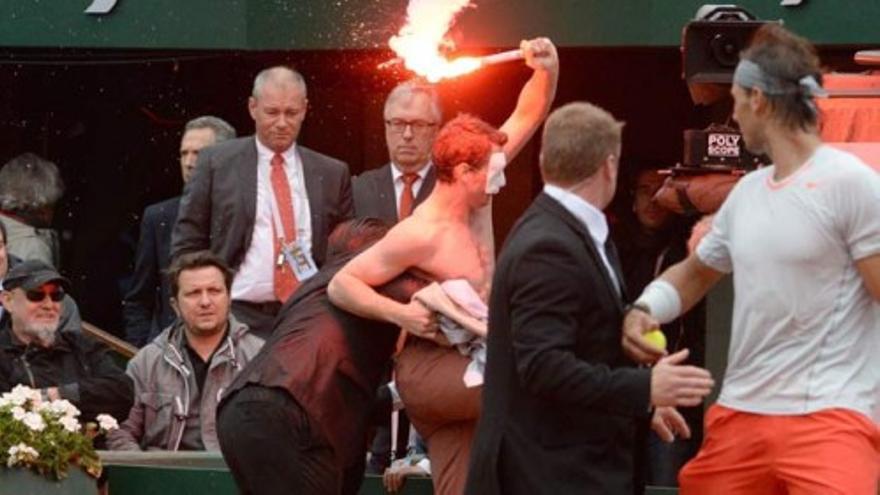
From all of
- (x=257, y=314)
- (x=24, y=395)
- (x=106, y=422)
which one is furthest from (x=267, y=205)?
(x=24, y=395)

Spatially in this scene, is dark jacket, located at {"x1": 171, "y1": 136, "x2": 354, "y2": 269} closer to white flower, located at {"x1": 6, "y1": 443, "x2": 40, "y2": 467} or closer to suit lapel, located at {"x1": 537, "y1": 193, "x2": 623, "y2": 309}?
white flower, located at {"x1": 6, "y1": 443, "x2": 40, "y2": 467}

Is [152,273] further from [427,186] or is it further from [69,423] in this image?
[69,423]

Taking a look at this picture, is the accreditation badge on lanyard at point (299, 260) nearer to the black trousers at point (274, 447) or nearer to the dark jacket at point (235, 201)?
the dark jacket at point (235, 201)

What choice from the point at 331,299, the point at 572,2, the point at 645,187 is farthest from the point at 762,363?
the point at 572,2

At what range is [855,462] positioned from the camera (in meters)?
8.05

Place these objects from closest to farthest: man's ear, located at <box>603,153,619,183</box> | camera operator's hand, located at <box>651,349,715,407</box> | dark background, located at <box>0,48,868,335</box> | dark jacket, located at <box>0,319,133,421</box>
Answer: camera operator's hand, located at <box>651,349,715,407</box>
man's ear, located at <box>603,153,619,183</box>
dark jacket, located at <box>0,319,133,421</box>
dark background, located at <box>0,48,868,335</box>

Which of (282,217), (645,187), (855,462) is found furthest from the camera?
(645,187)

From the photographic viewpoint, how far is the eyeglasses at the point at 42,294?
36.1 ft

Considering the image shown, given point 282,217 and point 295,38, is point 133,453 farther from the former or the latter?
point 295,38

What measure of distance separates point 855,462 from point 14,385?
13.0 ft

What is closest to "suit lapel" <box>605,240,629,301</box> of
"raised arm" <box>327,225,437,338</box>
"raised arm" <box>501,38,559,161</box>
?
"raised arm" <box>327,225,437,338</box>

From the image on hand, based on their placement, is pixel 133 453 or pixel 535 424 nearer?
pixel 535 424

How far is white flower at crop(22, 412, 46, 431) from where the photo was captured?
10.1m

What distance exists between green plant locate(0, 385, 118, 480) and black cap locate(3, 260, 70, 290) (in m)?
0.88
